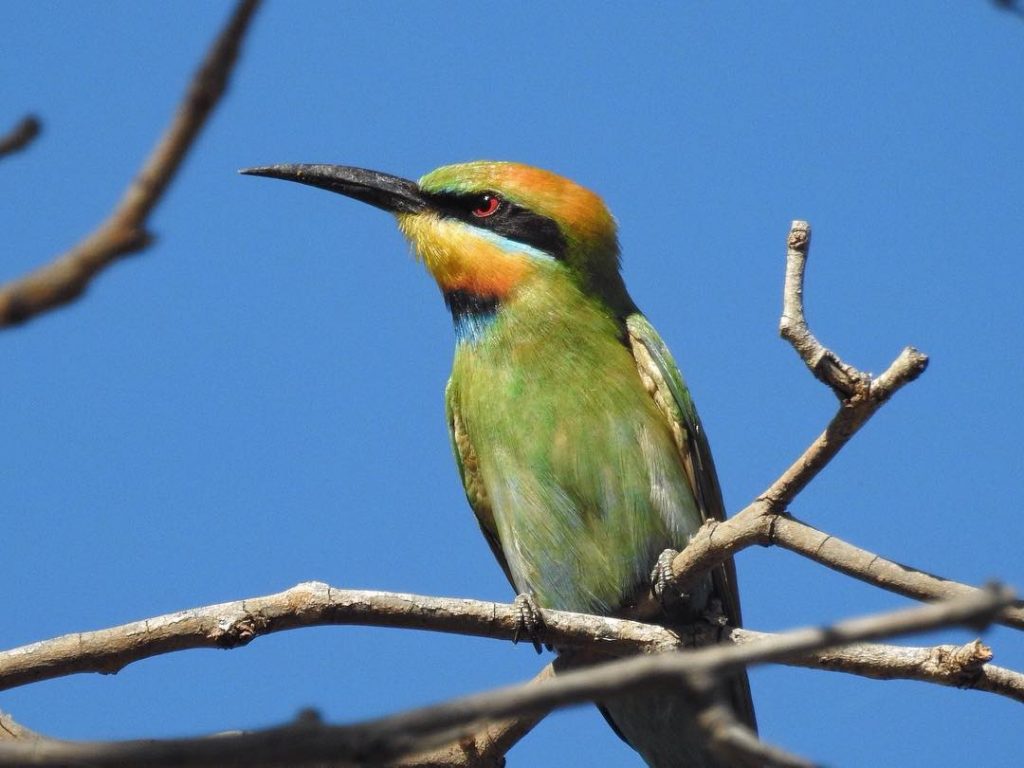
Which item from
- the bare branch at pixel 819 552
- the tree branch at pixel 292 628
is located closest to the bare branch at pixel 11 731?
the tree branch at pixel 292 628

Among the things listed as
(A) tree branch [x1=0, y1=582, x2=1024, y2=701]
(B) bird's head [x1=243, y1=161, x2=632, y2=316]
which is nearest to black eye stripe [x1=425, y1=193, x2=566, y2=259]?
(B) bird's head [x1=243, y1=161, x2=632, y2=316]

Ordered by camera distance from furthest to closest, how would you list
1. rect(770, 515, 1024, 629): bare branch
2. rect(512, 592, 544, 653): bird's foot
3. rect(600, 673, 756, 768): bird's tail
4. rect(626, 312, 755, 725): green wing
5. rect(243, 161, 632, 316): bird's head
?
rect(243, 161, 632, 316): bird's head < rect(626, 312, 755, 725): green wing < rect(600, 673, 756, 768): bird's tail < rect(512, 592, 544, 653): bird's foot < rect(770, 515, 1024, 629): bare branch

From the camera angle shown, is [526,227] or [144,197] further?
[526,227]

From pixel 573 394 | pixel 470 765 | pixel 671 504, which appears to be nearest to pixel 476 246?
pixel 573 394

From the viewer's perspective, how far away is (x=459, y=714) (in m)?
1.36

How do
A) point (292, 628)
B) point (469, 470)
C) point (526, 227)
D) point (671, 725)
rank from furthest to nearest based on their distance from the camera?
point (469, 470) → point (526, 227) → point (671, 725) → point (292, 628)

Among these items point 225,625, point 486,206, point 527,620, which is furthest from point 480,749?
point 486,206

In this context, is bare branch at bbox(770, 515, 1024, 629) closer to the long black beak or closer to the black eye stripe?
the black eye stripe

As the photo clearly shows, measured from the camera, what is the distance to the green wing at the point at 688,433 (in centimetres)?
478

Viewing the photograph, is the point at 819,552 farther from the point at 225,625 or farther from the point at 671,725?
the point at 671,725

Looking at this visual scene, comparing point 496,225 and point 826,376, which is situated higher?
point 496,225

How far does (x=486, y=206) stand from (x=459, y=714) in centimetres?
404

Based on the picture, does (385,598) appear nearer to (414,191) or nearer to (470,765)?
(470,765)

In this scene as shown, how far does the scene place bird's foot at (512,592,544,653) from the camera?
3.58 meters
